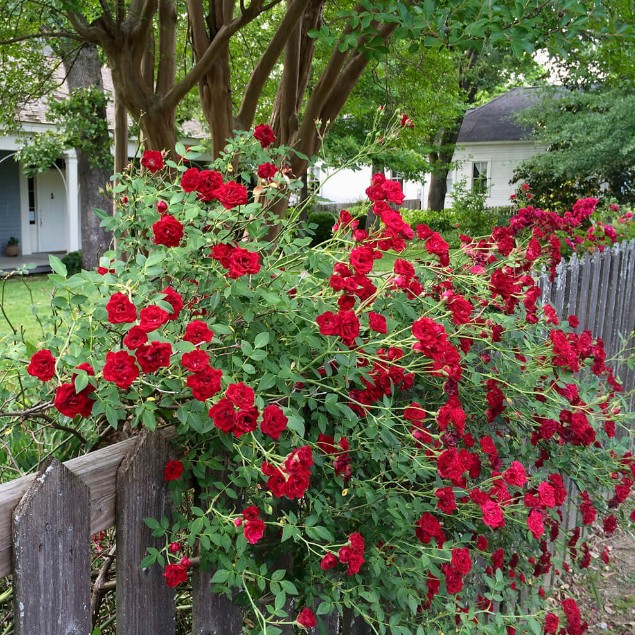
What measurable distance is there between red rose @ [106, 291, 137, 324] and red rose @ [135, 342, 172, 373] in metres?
0.06

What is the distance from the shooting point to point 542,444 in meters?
2.78

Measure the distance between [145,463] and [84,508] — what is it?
0.65ft

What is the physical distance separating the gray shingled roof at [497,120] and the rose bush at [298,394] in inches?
1186

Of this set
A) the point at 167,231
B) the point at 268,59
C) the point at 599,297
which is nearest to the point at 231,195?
the point at 167,231

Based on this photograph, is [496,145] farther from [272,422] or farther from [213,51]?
[272,422]

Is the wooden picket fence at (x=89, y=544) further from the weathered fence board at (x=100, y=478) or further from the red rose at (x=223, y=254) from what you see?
the red rose at (x=223, y=254)

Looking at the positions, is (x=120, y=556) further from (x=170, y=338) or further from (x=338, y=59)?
(x=338, y=59)

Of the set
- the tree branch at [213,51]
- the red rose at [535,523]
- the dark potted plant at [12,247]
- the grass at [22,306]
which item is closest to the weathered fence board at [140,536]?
the red rose at [535,523]

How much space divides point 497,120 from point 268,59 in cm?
2907

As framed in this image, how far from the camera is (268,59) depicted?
18.5 ft

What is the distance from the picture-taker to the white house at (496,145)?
105ft

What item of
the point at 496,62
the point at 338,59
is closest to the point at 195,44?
the point at 338,59

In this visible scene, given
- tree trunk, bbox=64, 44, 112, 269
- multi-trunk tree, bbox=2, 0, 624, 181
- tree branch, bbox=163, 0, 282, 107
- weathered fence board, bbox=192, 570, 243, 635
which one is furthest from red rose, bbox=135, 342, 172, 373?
tree trunk, bbox=64, 44, 112, 269

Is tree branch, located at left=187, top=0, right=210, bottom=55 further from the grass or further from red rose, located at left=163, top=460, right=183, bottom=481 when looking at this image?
red rose, located at left=163, top=460, right=183, bottom=481
